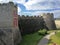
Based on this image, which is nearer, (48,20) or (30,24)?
(30,24)

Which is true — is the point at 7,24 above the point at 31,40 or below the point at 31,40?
above

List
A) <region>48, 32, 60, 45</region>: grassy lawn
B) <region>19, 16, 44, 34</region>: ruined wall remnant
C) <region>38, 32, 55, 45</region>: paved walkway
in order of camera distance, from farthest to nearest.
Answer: <region>19, 16, 44, 34</region>: ruined wall remnant, <region>48, 32, 60, 45</region>: grassy lawn, <region>38, 32, 55, 45</region>: paved walkway

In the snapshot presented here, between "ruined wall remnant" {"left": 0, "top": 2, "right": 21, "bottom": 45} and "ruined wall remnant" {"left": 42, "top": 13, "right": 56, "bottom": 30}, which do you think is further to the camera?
"ruined wall remnant" {"left": 42, "top": 13, "right": 56, "bottom": 30}

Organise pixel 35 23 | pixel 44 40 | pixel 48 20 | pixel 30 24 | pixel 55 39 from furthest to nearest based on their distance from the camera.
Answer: pixel 48 20 < pixel 35 23 < pixel 30 24 < pixel 44 40 < pixel 55 39

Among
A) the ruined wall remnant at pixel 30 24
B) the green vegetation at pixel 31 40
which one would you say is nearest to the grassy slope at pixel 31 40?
the green vegetation at pixel 31 40

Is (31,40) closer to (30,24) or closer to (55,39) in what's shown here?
(55,39)

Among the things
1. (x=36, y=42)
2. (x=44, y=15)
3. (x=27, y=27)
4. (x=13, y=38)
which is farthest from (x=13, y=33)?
(x=44, y=15)

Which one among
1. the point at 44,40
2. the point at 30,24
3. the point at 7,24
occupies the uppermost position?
the point at 7,24

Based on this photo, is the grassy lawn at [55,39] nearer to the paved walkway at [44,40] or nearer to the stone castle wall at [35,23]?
the paved walkway at [44,40]

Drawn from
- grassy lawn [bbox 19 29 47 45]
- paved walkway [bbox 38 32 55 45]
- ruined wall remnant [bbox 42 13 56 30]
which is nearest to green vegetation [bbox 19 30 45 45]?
grassy lawn [bbox 19 29 47 45]

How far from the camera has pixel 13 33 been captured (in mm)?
39781

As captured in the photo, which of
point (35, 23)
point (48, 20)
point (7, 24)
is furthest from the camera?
point (48, 20)

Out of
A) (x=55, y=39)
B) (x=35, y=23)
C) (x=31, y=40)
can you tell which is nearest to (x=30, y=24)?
(x=35, y=23)

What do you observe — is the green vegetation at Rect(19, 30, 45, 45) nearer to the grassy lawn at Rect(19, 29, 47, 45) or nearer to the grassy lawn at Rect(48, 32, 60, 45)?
the grassy lawn at Rect(19, 29, 47, 45)
